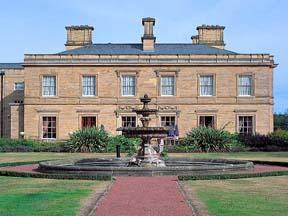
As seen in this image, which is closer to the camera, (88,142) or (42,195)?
(42,195)

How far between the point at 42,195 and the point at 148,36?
37.5 metres

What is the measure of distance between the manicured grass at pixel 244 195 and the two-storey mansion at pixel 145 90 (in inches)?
1133

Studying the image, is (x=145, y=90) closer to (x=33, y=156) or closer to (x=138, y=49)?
(x=138, y=49)

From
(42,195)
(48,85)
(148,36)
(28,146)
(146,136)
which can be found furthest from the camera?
(148,36)

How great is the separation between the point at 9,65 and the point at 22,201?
5078 cm

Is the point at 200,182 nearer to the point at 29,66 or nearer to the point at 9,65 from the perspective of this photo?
the point at 29,66

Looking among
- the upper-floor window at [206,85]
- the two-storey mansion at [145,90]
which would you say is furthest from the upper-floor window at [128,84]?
the upper-floor window at [206,85]

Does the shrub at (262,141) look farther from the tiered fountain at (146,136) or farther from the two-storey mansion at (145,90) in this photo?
the tiered fountain at (146,136)

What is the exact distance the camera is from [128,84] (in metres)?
48.8

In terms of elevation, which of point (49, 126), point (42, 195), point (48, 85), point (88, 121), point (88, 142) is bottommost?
point (42, 195)

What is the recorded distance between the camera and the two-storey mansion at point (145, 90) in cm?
4856

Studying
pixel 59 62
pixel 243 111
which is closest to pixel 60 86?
pixel 59 62

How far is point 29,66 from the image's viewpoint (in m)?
48.8

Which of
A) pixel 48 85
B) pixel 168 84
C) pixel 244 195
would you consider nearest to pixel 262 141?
pixel 168 84
